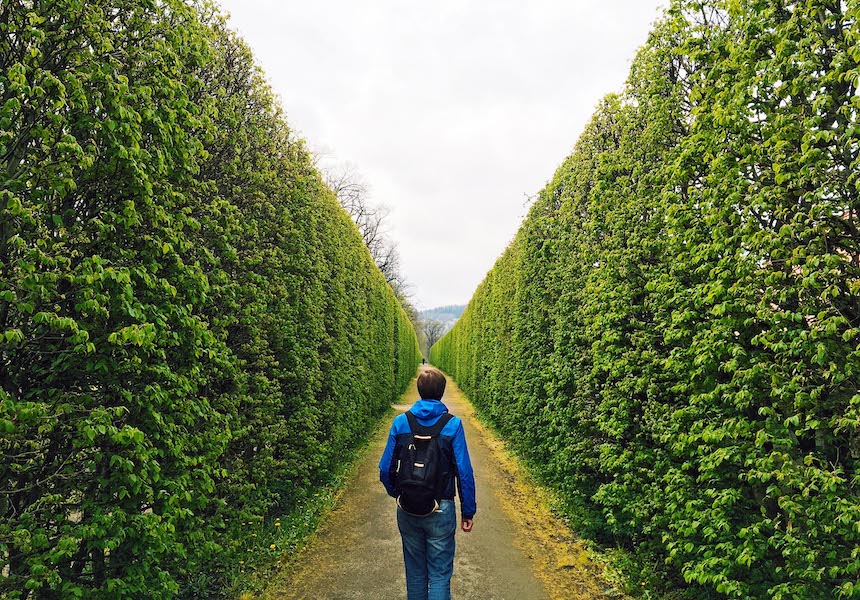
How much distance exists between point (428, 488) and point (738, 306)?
8.85 feet

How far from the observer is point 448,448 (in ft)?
11.9

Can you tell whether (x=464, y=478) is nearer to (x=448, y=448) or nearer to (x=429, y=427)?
(x=448, y=448)

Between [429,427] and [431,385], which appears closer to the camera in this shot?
[429,427]

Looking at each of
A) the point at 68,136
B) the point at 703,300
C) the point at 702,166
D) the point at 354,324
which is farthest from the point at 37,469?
the point at 354,324

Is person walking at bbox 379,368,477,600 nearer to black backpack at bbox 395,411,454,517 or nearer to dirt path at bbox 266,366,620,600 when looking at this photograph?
black backpack at bbox 395,411,454,517

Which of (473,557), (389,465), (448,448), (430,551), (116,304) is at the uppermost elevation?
(116,304)

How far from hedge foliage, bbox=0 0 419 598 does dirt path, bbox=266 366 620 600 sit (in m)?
0.97

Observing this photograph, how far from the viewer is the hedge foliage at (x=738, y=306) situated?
9.32ft

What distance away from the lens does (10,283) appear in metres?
2.46

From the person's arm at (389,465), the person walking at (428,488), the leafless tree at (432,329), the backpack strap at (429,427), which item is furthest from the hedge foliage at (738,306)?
the leafless tree at (432,329)

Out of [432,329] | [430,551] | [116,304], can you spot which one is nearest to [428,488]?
[430,551]

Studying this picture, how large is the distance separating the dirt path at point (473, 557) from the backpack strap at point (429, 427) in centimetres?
225

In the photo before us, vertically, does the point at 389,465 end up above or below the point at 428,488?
above

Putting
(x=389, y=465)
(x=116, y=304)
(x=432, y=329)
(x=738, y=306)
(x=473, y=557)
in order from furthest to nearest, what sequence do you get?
(x=432, y=329)
(x=473, y=557)
(x=389, y=465)
(x=738, y=306)
(x=116, y=304)
